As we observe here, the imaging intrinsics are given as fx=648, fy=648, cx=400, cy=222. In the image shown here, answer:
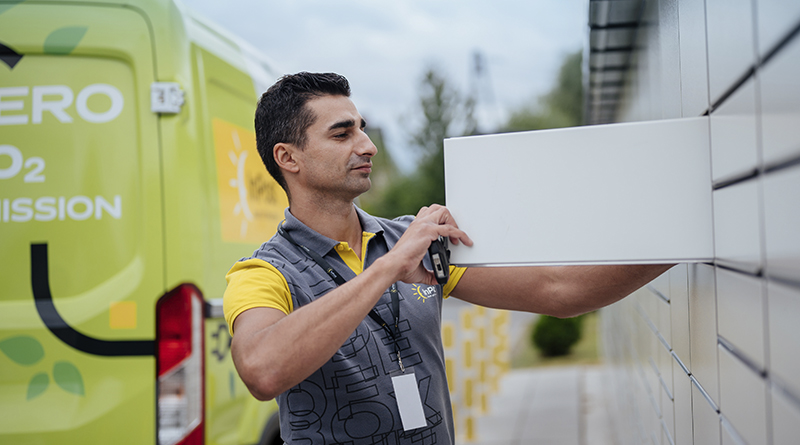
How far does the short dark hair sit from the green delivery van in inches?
19.1

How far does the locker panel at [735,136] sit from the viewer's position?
107 cm

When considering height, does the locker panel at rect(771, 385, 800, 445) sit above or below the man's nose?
below

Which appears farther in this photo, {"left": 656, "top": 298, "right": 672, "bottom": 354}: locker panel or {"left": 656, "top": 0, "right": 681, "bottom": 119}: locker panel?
{"left": 656, "top": 298, "right": 672, "bottom": 354}: locker panel

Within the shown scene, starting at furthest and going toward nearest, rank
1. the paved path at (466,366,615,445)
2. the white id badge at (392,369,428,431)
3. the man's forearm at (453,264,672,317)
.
Answer: the paved path at (466,366,615,445), the white id badge at (392,369,428,431), the man's forearm at (453,264,672,317)

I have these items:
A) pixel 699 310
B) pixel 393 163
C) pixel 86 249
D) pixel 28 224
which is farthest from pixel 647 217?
pixel 393 163

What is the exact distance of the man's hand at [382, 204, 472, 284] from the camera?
61.8 inches

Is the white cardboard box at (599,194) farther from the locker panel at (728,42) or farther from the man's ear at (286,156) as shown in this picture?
the man's ear at (286,156)

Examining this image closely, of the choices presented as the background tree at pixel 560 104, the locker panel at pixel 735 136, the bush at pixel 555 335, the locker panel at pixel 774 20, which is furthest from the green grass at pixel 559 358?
the background tree at pixel 560 104

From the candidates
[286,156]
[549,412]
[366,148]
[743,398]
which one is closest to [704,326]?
[743,398]

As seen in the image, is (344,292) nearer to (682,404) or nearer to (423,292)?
(423,292)

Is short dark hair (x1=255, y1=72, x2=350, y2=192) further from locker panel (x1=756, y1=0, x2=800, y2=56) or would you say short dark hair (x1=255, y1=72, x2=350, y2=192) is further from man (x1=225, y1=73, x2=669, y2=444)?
locker panel (x1=756, y1=0, x2=800, y2=56)

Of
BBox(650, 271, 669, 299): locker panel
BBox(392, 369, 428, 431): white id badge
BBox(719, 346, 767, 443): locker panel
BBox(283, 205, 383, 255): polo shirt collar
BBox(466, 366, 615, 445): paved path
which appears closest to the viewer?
BBox(719, 346, 767, 443): locker panel

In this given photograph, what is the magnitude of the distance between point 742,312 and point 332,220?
134cm

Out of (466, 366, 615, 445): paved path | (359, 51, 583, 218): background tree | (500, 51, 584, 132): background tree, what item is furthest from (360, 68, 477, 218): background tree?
(466, 366, 615, 445): paved path
